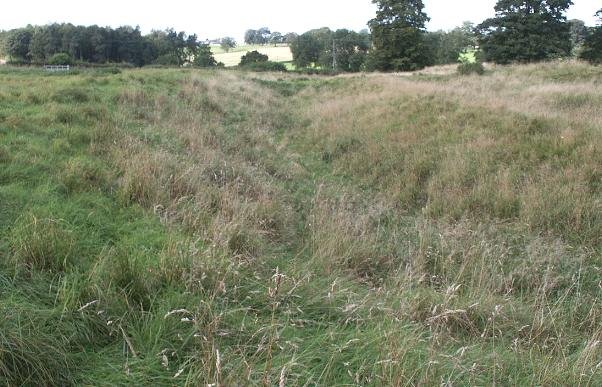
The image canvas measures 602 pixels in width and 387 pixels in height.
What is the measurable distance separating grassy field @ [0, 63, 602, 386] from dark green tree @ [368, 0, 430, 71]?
36849 millimetres

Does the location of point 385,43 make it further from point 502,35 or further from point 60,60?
point 60,60

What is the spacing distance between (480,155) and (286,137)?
6395 mm

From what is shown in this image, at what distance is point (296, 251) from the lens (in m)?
4.65

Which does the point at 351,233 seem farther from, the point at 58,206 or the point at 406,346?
the point at 58,206

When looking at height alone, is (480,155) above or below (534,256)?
above

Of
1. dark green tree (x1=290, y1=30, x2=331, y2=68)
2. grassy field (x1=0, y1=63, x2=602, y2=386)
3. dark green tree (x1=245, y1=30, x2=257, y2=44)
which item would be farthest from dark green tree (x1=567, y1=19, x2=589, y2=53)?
dark green tree (x1=245, y1=30, x2=257, y2=44)

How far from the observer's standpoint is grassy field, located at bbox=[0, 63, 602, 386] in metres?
2.30

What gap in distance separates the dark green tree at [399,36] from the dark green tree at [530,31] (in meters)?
7.79

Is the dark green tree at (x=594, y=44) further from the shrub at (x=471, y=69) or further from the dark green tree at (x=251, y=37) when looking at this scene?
the dark green tree at (x=251, y=37)

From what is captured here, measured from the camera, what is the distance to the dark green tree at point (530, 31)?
38875 millimetres

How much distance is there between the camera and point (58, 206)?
418cm

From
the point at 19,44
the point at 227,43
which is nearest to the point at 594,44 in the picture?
the point at 19,44

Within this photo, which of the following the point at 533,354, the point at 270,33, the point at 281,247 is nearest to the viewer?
the point at 533,354

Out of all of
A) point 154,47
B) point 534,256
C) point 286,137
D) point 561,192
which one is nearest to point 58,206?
point 534,256
